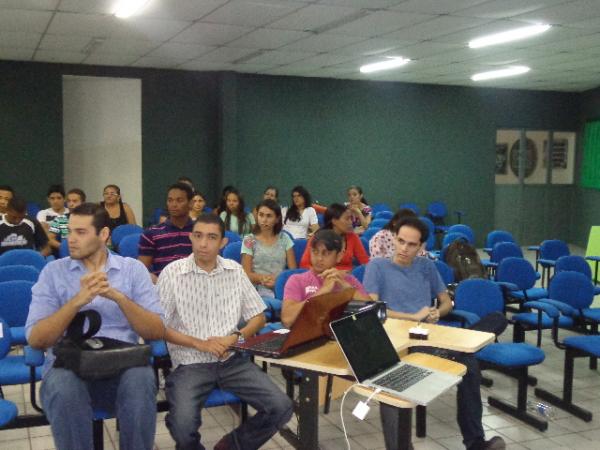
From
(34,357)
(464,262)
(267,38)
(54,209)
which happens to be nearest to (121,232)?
(54,209)

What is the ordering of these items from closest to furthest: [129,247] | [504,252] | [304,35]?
[129,247] < [504,252] < [304,35]

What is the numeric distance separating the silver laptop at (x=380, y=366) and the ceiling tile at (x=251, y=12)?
399 cm

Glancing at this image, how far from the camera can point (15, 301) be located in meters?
3.96

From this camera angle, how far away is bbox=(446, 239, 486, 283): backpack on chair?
5.73 m

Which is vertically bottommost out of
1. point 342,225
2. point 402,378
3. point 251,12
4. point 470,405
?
point 470,405

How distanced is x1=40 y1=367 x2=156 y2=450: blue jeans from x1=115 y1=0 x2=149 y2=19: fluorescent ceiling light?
4299mm

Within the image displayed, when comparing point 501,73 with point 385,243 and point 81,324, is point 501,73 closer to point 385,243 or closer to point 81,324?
Answer: point 385,243

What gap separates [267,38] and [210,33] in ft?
2.31

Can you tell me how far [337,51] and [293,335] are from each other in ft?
21.1

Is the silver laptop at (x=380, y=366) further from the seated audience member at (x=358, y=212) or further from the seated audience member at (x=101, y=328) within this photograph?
the seated audience member at (x=358, y=212)

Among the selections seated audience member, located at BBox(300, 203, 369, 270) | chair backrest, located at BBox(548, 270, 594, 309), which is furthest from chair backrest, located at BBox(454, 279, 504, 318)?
seated audience member, located at BBox(300, 203, 369, 270)

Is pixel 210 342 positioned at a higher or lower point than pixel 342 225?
lower

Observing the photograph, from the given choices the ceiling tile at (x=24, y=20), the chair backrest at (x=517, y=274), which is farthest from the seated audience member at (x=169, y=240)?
the ceiling tile at (x=24, y=20)

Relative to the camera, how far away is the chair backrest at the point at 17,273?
4.48m
